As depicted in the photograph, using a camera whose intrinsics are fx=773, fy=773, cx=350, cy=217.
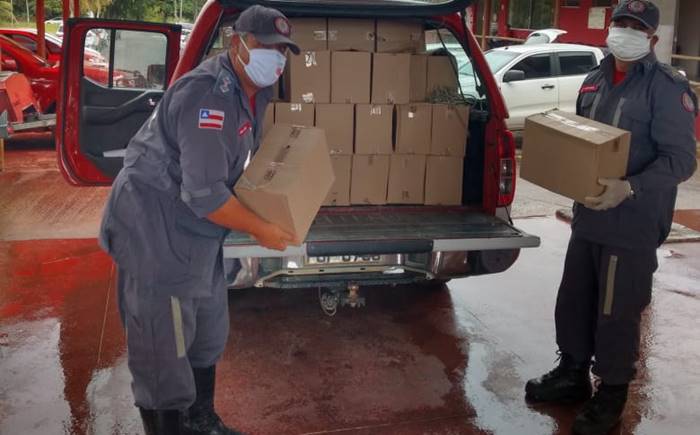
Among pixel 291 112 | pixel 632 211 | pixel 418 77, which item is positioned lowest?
pixel 632 211

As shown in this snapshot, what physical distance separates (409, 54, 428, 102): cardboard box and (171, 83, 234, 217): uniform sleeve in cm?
237

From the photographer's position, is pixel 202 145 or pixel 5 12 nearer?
pixel 202 145

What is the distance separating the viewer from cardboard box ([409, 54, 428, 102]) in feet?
15.9

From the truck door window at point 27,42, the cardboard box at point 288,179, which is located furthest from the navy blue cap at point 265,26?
the truck door window at point 27,42

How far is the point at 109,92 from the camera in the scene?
505cm

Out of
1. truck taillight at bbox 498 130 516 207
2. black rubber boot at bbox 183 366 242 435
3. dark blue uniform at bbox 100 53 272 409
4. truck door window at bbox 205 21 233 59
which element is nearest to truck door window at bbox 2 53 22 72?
truck door window at bbox 205 21 233 59

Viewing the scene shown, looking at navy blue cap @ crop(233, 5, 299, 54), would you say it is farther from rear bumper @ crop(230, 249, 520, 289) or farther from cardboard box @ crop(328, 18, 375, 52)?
cardboard box @ crop(328, 18, 375, 52)

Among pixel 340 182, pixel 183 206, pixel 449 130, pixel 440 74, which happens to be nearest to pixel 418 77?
pixel 440 74

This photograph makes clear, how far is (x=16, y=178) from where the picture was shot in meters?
8.88

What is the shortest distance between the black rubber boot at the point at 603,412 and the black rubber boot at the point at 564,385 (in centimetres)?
22

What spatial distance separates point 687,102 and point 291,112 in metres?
2.18

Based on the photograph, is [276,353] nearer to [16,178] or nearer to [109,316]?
[109,316]

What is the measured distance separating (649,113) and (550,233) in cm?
383

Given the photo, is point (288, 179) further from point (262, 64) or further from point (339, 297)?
point (339, 297)
